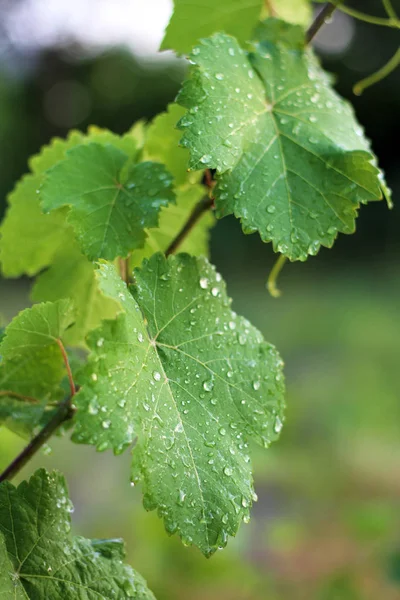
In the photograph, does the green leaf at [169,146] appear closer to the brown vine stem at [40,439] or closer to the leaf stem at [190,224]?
the leaf stem at [190,224]

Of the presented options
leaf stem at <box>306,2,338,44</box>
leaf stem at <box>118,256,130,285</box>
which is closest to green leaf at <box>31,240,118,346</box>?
leaf stem at <box>118,256,130,285</box>

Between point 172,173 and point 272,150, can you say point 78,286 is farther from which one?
point 272,150

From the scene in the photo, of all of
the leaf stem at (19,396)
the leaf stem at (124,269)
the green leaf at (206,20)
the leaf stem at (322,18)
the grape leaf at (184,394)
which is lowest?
the leaf stem at (19,396)

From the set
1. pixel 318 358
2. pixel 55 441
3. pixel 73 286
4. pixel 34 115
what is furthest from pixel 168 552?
pixel 34 115

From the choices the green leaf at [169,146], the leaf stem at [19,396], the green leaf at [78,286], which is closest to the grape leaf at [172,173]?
the green leaf at [169,146]

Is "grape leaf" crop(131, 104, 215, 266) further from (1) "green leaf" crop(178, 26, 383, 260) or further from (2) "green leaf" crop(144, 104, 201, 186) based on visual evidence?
(1) "green leaf" crop(178, 26, 383, 260)
